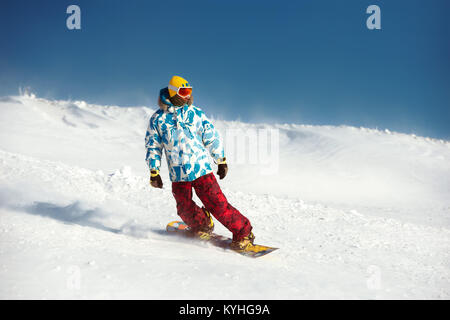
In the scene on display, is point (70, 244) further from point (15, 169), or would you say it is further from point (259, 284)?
point (15, 169)

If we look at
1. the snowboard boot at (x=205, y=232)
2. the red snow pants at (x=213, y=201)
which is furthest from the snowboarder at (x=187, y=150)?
the snowboard boot at (x=205, y=232)

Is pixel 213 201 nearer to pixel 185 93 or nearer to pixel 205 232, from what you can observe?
pixel 205 232

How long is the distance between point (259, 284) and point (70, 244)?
6.09ft

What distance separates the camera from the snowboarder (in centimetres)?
344

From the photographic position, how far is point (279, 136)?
65.5ft

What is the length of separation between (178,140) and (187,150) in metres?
0.14

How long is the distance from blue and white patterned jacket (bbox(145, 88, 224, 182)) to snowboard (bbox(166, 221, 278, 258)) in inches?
31.6

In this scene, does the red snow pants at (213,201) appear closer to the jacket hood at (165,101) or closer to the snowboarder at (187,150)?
the snowboarder at (187,150)

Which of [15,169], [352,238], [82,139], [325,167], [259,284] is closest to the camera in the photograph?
[259,284]

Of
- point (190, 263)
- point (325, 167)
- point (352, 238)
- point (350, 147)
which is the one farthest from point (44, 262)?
point (350, 147)

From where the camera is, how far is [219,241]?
3814mm

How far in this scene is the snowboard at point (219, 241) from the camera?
350 cm

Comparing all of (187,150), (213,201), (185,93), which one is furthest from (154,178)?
(185,93)

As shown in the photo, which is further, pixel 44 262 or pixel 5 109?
pixel 5 109
